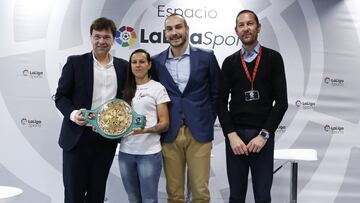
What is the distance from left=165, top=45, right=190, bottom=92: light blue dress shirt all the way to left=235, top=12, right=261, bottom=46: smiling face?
366 millimetres

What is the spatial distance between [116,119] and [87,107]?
0.19 meters

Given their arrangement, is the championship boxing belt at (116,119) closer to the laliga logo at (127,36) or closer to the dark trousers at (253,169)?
the dark trousers at (253,169)

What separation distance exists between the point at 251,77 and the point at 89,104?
0.93 m

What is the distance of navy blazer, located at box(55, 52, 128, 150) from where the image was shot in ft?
7.00

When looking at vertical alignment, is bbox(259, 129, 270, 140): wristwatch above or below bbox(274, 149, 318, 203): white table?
above

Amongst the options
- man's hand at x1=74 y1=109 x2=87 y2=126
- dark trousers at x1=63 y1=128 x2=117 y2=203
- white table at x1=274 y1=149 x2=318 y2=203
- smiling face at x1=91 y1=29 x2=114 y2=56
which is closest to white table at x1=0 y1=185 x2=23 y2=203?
dark trousers at x1=63 y1=128 x2=117 y2=203

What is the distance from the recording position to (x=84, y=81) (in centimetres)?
214

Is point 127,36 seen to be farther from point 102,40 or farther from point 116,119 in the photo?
point 116,119

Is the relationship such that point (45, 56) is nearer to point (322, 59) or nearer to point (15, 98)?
point (15, 98)

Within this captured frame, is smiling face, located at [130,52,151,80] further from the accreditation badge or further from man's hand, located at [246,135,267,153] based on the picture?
man's hand, located at [246,135,267,153]

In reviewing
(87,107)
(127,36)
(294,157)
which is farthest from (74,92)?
(294,157)

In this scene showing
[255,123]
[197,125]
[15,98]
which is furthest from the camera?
[15,98]

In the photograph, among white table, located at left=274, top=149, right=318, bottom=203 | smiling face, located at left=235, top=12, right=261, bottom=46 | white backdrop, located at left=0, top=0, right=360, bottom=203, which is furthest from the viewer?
white backdrop, located at left=0, top=0, right=360, bottom=203

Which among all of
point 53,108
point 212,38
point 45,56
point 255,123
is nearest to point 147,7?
point 212,38
